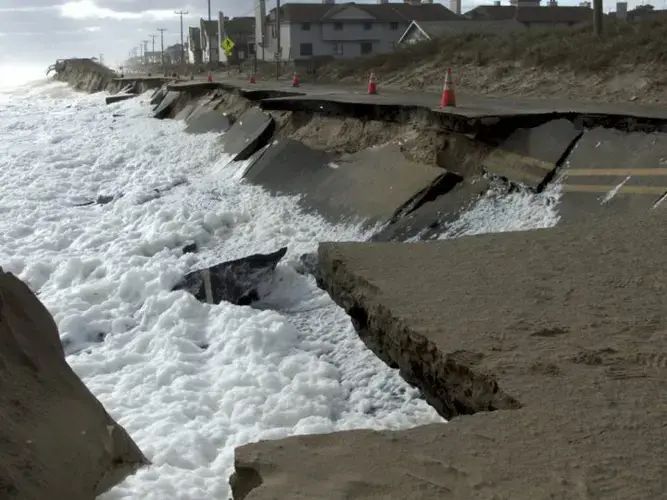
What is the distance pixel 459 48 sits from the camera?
19.0 meters

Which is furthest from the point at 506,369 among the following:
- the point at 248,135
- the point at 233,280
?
the point at 248,135

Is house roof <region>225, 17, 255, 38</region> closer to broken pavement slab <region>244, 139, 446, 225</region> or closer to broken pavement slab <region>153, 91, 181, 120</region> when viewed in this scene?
broken pavement slab <region>153, 91, 181, 120</region>

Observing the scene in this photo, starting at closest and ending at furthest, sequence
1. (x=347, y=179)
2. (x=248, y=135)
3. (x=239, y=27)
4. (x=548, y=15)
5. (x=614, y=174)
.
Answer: (x=614, y=174), (x=347, y=179), (x=248, y=135), (x=548, y=15), (x=239, y=27)

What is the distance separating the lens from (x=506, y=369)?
2.80 m

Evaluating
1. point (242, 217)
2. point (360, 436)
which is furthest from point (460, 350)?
point (242, 217)

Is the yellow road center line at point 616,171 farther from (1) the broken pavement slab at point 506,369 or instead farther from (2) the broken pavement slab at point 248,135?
(2) the broken pavement slab at point 248,135

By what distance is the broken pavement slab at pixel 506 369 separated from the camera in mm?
2160

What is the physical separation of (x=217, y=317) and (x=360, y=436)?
327 centimetres

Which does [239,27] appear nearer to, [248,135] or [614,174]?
[248,135]

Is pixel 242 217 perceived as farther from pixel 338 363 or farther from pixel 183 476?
pixel 183 476

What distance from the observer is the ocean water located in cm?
388

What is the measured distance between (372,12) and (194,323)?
2098 inches

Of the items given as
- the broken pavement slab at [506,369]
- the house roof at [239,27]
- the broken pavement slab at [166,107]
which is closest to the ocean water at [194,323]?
the broken pavement slab at [506,369]

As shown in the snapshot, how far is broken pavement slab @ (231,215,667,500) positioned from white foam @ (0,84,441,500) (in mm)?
604
